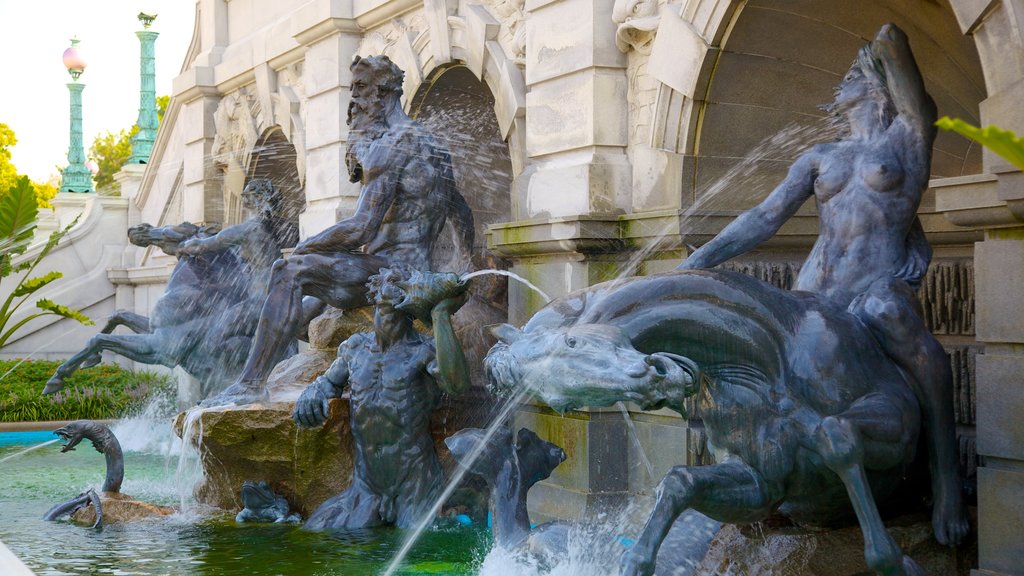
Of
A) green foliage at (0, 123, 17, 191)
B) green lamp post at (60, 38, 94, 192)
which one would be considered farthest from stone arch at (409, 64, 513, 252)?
green foliage at (0, 123, 17, 191)

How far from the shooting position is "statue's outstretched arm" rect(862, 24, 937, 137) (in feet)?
16.7

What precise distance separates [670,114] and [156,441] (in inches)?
308

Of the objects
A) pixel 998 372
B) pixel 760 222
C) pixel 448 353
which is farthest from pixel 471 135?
pixel 998 372

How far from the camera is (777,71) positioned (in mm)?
7375

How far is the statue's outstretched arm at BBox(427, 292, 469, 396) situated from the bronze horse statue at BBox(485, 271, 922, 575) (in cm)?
243

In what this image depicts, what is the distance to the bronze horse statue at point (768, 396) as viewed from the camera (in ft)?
13.2

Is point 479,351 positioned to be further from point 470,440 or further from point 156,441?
point 156,441

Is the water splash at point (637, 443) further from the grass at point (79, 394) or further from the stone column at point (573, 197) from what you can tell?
the grass at point (79, 394)

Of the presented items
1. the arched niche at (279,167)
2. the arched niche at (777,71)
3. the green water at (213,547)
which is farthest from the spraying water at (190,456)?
the arched niche at (279,167)

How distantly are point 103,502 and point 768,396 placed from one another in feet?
16.2

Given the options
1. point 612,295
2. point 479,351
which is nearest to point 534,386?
point 612,295

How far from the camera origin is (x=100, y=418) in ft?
46.9

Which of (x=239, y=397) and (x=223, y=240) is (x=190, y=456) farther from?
(x=223, y=240)

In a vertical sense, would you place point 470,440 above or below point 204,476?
above
